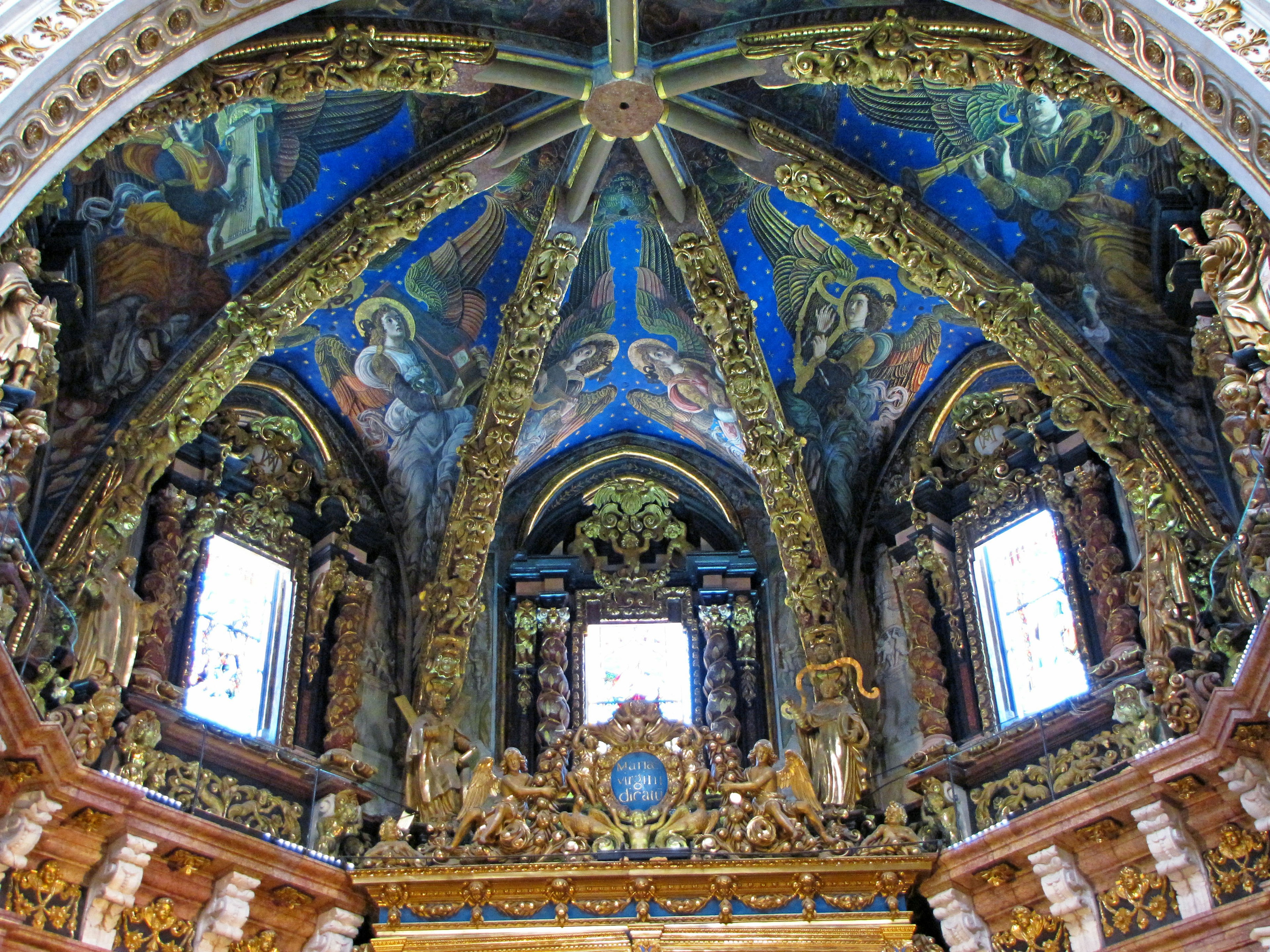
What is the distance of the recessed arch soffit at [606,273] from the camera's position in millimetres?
11523

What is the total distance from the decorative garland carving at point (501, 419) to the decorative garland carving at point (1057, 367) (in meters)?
2.14

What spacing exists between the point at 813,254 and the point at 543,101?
116 inches

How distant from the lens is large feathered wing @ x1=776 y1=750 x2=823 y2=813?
11.6 meters

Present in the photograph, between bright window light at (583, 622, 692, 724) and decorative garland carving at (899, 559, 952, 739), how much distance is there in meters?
2.22

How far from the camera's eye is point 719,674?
13.6m

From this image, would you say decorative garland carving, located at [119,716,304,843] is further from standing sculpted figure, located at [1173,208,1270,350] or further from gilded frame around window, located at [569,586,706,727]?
standing sculpted figure, located at [1173,208,1270,350]

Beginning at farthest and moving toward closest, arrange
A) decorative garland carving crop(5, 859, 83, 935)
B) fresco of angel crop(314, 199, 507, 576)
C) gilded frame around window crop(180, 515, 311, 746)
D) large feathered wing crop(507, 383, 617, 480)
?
large feathered wing crop(507, 383, 617, 480)
fresco of angel crop(314, 199, 507, 576)
gilded frame around window crop(180, 515, 311, 746)
decorative garland carving crop(5, 859, 83, 935)

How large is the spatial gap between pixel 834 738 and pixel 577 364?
469 cm

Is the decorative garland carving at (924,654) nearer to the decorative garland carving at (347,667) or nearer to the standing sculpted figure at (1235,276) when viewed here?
the standing sculpted figure at (1235,276)

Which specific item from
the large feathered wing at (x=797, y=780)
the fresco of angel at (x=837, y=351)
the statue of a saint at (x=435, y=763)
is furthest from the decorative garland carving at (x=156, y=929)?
the fresco of angel at (x=837, y=351)

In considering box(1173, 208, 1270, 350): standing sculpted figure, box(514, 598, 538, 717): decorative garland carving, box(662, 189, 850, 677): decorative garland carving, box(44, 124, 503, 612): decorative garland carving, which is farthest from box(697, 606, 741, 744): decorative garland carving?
box(1173, 208, 1270, 350): standing sculpted figure

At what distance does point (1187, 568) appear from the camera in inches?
422

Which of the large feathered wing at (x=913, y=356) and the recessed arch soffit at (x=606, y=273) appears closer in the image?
the recessed arch soffit at (x=606, y=273)

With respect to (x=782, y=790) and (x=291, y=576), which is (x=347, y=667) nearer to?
(x=291, y=576)
